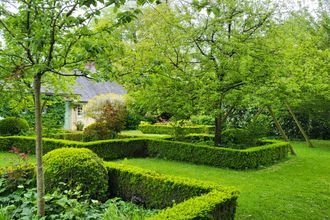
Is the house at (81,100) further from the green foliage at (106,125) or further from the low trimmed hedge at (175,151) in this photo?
the low trimmed hedge at (175,151)

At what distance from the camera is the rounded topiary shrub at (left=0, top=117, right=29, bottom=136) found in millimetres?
14906

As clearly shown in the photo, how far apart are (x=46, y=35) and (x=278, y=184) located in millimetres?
7264

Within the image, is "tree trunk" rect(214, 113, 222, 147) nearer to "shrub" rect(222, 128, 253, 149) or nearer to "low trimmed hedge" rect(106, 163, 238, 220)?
"shrub" rect(222, 128, 253, 149)

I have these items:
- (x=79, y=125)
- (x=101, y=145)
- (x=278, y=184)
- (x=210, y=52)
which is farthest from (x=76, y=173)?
(x=79, y=125)

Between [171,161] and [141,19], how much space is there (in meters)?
15.3

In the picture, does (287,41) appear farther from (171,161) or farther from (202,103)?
(171,161)

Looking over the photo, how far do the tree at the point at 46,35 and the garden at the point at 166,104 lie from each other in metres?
0.02

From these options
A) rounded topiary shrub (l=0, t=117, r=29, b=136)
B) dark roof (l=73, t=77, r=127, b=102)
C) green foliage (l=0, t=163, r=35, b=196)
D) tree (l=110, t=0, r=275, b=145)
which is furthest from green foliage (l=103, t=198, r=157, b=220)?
dark roof (l=73, t=77, r=127, b=102)

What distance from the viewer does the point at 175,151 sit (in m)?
11.9

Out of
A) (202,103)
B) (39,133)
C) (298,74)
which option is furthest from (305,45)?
(39,133)

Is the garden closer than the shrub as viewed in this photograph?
Yes

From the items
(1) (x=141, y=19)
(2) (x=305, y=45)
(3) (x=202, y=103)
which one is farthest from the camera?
(1) (x=141, y=19)

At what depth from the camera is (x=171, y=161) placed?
11.8 metres

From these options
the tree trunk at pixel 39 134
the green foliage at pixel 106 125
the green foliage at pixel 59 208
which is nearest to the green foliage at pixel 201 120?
the green foliage at pixel 106 125
